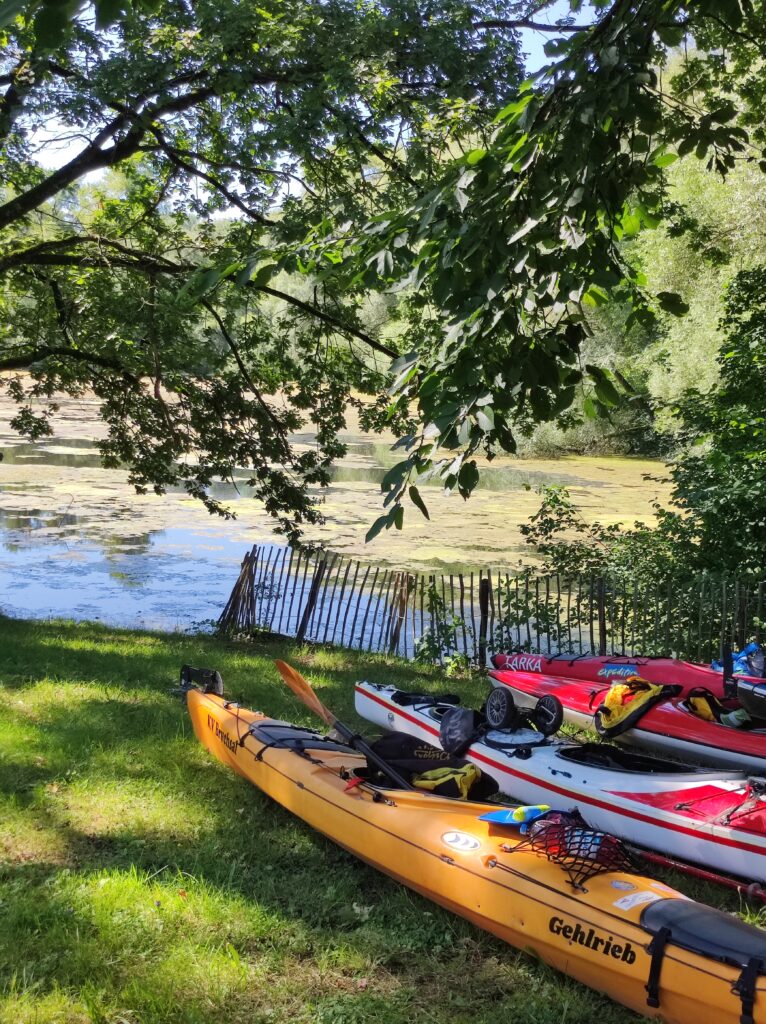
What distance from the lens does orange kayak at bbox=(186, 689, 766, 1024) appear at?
8.84 feet

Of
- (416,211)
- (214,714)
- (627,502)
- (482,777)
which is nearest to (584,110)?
(416,211)

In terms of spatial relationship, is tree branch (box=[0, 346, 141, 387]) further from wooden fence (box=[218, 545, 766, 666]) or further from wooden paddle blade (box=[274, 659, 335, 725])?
wooden paddle blade (box=[274, 659, 335, 725])

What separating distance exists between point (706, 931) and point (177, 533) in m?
14.9

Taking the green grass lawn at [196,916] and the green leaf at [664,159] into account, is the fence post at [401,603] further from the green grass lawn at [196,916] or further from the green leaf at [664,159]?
the green leaf at [664,159]

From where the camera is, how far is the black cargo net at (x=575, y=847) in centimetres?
318

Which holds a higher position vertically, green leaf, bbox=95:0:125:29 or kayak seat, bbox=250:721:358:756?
green leaf, bbox=95:0:125:29

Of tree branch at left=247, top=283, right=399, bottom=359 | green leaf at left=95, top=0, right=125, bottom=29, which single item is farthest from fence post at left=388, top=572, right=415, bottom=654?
green leaf at left=95, top=0, right=125, bottom=29

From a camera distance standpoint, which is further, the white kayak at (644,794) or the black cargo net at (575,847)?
the white kayak at (644,794)

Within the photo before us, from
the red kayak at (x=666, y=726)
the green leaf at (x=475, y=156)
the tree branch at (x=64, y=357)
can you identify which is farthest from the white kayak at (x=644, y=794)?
the tree branch at (x=64, y=357)

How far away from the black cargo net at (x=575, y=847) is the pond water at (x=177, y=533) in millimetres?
6617

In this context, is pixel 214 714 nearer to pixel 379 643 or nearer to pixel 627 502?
pixel 379 643

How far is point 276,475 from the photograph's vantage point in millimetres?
9133

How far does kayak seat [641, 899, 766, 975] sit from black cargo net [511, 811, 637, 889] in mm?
250

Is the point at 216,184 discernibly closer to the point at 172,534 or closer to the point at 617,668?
the point at 617,668
